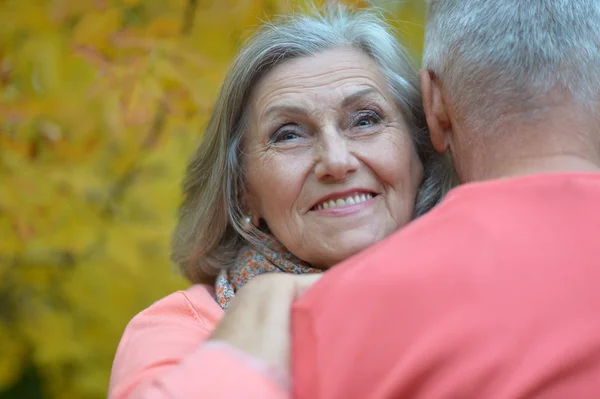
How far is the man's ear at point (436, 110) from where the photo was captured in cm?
216

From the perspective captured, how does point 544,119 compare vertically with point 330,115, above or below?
above

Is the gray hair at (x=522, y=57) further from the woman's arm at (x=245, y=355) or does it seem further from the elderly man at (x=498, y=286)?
the woman's arm at (x=245, y=355)

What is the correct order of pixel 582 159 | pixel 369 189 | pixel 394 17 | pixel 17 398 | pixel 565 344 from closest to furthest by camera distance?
pixel 565 344, pixel 582 159, pixel 369 189, pixel 394 17, pixel 17 398

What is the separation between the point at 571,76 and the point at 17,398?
11.4ft

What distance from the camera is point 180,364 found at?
1.71 metres

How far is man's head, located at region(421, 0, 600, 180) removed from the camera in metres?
1.82

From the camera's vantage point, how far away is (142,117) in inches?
134

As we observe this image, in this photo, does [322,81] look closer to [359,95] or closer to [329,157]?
[359,95]

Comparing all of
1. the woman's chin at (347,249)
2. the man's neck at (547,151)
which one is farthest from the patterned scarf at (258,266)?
the man's neck at (547,151)

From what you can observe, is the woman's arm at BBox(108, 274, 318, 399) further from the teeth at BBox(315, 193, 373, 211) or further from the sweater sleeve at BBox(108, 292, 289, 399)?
the teeth at BBox(315, 193, 373, 211)

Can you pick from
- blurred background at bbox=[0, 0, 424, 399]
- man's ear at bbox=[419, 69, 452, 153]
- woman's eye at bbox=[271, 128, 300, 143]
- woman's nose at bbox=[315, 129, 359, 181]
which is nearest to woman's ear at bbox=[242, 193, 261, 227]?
woman's eye at bbox=[271, 128, 300, 143]

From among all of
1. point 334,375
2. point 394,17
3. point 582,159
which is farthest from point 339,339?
point 394,17

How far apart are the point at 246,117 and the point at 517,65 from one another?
1.24m

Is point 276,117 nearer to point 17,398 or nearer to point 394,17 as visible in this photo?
point 394,17
